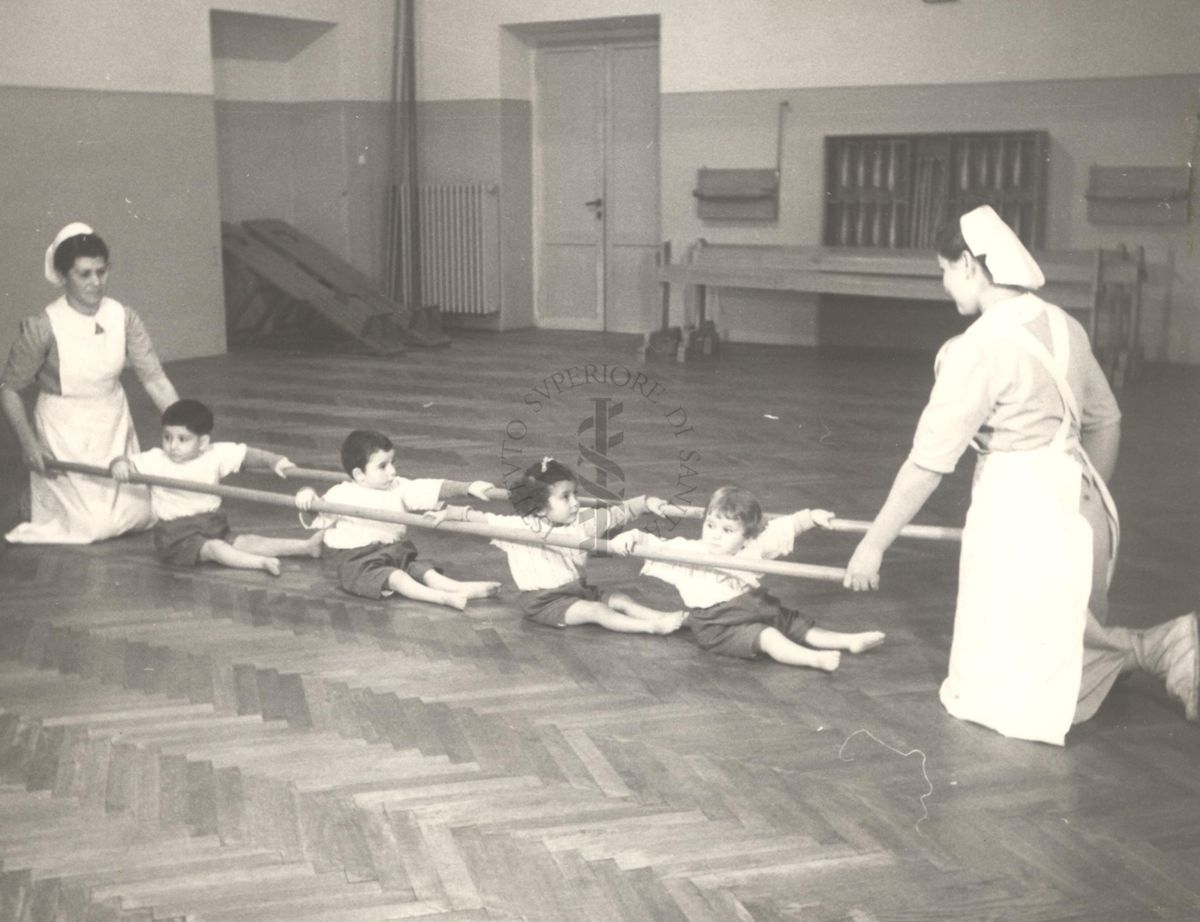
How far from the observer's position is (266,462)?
5250 mm

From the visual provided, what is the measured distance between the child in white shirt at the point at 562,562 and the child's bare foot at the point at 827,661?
51 cm

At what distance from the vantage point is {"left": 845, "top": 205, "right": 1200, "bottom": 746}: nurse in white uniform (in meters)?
3.47

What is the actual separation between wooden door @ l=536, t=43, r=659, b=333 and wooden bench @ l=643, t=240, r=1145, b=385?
1.05 meters

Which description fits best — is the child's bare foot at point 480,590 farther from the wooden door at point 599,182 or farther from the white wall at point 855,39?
the wooden door at point 599,182

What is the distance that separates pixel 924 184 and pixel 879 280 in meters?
1.11

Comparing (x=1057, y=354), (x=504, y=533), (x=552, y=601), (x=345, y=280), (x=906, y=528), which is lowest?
(x=552, y=601)

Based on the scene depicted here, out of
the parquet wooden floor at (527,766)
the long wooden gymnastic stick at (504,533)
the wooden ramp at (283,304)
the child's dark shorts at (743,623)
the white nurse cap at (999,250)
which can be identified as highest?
the white nurse cap at (999,250)

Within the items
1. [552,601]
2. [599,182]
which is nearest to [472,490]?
[552,601]

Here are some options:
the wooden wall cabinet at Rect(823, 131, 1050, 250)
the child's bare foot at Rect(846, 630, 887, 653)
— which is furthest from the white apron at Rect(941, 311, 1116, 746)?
the wooden wall cabinet at Rect(823, 131, 1050, 250)

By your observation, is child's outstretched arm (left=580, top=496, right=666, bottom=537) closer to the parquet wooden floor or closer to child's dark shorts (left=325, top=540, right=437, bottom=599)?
the parquet wooden floor

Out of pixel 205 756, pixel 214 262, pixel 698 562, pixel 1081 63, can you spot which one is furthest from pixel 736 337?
pixel 205 756

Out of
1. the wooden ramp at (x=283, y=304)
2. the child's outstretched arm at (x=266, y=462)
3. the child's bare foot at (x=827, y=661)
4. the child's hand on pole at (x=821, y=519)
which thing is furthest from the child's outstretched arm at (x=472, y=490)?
the wooden ramp at (x=283, y=304)

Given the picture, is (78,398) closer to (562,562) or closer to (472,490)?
(472,490)

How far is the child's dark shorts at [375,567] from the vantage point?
4777 millimetres
